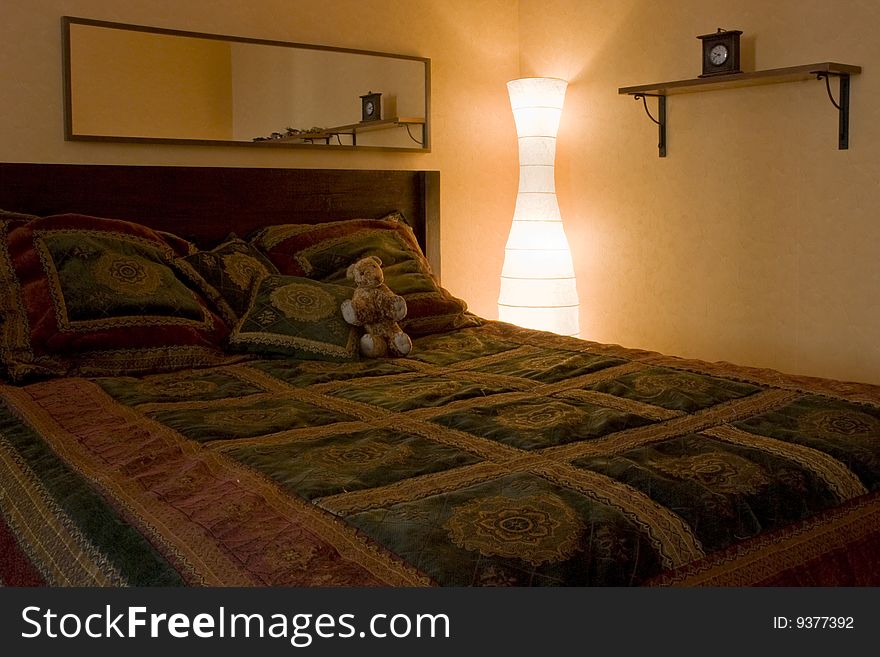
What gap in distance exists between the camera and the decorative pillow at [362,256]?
9.97ft

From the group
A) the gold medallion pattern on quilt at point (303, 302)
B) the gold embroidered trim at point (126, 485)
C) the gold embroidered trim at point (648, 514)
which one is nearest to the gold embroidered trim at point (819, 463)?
the gold embroidered trim at point (648, 514)

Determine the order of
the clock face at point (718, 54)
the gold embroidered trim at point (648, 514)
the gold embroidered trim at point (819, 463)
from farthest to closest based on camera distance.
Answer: the clock face at point (718, 54), the gold embroidered trim at point (819, 463), the gold embroidered trim at point (648, 514)

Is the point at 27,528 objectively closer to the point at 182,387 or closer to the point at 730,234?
the point at 182,387

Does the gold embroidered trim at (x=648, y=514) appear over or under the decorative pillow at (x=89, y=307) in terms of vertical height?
under

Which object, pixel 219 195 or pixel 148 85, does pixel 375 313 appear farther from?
pixel 148 85

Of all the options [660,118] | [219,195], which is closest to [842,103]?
[660,118]

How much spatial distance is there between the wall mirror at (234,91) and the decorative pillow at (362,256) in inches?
16.7

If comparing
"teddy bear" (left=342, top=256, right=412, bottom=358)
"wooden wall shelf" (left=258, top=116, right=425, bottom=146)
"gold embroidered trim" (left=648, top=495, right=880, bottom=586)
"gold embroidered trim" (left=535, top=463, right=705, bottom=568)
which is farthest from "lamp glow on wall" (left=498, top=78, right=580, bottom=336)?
"gold embroidered trim" (left=535, top=463, right=705, bottom=568)

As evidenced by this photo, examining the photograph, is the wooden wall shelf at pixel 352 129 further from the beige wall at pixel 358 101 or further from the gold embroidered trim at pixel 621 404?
the gold embroidered trim at pixel 621 404

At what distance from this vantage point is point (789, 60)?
3125 mm

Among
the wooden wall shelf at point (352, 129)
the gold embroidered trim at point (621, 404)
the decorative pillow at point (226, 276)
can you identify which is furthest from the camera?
the wooden wall shelf at point (352, 129)

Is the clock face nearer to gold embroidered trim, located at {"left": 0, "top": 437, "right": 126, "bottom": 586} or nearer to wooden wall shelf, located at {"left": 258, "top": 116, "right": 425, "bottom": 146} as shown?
wooden wall shelf, located at {"left": 258, "top": 116, "right": 425, "bottom": 146}

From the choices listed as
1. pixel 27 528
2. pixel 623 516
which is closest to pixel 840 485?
pixel 623 516

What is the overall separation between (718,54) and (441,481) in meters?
2.26
